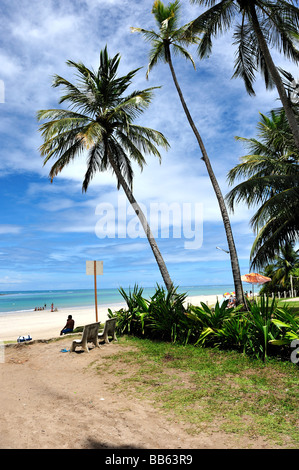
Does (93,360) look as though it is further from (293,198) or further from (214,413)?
(293,198)

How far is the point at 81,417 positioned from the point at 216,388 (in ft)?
7.46

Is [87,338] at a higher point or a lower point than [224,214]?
lower

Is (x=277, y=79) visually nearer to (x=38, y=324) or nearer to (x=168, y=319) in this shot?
(x=168, y=319)

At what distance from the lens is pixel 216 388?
528cm

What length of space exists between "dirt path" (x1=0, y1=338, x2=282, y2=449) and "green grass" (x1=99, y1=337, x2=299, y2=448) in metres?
0.25

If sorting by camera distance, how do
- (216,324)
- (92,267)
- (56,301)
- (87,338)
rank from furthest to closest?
(56,301), (92,267), (87,338), (216,324)

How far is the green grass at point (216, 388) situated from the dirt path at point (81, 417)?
0.25m

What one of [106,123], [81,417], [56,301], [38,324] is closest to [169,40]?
[106,123]

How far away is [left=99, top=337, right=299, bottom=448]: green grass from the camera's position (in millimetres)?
4070

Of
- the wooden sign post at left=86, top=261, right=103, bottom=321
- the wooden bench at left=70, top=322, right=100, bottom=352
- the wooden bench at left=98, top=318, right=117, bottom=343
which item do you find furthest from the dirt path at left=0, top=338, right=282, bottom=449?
the wooden sign post at left=86, top=261, right=103, bottom=321

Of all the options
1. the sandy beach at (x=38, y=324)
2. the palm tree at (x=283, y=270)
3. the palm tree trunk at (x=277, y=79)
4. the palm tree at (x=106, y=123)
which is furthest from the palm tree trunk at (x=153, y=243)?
the palm tree at (x=283, y=270)

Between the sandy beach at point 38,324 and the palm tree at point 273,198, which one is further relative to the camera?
the sandy beach at point 38,324

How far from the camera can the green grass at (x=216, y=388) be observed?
407 centimetres

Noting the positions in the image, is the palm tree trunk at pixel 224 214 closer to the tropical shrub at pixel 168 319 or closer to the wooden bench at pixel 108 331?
the tropical shrub at pixel 168 319
